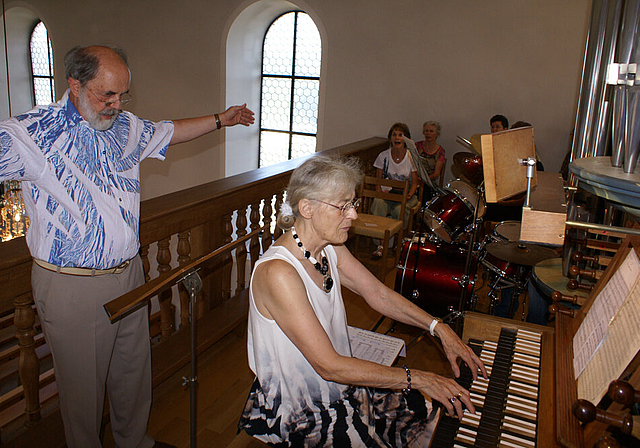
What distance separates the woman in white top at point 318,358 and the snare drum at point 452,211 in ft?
6.67

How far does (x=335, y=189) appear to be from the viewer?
1.77m

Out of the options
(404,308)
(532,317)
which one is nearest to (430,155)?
(532,317)

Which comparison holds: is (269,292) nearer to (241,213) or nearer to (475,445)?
(475,445)

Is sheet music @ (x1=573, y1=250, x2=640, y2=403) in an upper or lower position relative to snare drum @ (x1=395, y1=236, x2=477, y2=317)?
upper

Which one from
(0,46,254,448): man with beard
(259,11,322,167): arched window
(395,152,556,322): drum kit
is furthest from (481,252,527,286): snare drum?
(259,11,322,167): arched window

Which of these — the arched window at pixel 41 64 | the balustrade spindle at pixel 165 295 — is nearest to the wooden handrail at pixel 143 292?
the balustrade spindle at pixel 165 295

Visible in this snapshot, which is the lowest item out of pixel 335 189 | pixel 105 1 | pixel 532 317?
pixel 532 317

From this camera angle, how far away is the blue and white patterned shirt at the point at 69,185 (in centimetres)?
173

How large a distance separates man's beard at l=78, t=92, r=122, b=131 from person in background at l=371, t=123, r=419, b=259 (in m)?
3.72

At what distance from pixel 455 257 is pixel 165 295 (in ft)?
6.60

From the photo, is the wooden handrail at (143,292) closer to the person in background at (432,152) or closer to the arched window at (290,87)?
the person in background at (432,152)

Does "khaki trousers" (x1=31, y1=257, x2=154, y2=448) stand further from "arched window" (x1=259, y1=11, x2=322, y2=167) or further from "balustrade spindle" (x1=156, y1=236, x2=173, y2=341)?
"arched window" (x1=259, y1=11, x2=322, y2=167)

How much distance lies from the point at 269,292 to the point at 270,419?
455mm

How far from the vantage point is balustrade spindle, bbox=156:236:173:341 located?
8.36ft
